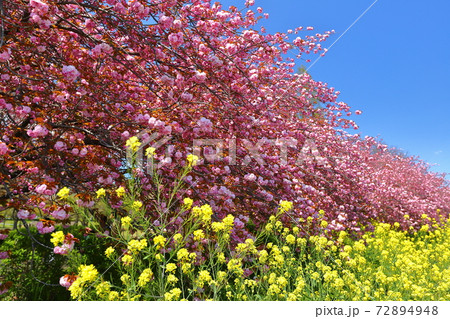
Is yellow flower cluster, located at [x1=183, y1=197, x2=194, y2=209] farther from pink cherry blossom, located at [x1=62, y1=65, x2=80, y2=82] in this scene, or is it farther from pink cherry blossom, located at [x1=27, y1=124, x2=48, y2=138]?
pink cherry blossom, located at [x1=62, y1=65, x2=80, y2=82]

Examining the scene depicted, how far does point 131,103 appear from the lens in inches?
192

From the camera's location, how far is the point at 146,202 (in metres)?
4.41

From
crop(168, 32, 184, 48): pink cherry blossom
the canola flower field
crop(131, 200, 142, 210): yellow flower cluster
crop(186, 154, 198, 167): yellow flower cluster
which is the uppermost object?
crop(168, 32, 184, 48): pink cherry blossom

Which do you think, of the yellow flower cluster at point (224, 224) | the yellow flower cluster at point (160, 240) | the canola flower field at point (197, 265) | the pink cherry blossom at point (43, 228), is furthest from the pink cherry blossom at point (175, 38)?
the pink cherry blossom at point (43, 228)

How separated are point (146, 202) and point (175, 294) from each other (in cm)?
192

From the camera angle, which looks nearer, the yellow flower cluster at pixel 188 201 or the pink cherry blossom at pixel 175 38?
the yellow flower cluster at pixel 188 201

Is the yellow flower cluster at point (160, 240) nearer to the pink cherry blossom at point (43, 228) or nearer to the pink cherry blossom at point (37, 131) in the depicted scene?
the pink cherry blossom at point (43, 228)

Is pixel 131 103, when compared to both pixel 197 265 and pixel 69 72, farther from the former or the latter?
pixel 197 265

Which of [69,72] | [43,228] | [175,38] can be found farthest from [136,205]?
[175,38]

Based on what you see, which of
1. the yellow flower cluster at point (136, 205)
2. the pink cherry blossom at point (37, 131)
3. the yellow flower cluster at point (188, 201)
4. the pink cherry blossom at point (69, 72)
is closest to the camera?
the yellow flower cluster at point (136, 205)

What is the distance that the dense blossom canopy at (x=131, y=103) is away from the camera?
3799 mm

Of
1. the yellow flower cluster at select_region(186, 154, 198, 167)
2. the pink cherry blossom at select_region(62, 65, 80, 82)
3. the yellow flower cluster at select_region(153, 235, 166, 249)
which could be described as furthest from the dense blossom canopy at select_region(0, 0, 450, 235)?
the yellow flower cluster at select_region(153, 235, 166, 249)

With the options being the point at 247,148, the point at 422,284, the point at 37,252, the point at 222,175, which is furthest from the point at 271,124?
the point at 37,252

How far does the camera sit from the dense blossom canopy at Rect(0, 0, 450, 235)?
12.5 feet
